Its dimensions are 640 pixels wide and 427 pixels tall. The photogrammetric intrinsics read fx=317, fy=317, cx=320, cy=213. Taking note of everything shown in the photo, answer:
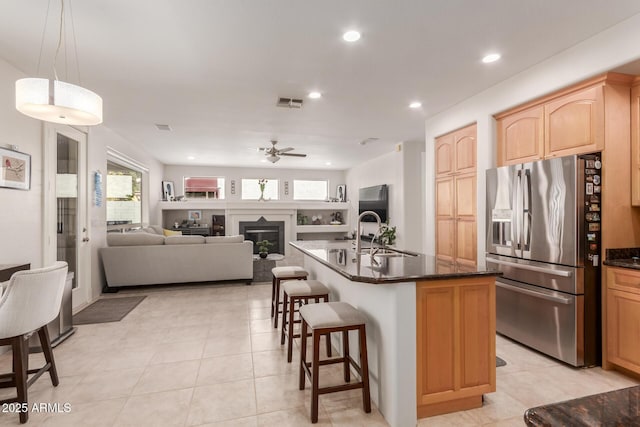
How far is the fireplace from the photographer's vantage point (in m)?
8.79

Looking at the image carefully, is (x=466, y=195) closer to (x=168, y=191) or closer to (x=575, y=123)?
(x=575, y=123)

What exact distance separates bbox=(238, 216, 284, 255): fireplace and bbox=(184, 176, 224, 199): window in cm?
136

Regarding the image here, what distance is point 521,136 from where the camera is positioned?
3121mm

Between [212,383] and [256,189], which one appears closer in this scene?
[212,383]

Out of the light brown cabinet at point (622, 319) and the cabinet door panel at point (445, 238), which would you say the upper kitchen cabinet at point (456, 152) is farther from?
the light brown cabinet at point (622, 319)

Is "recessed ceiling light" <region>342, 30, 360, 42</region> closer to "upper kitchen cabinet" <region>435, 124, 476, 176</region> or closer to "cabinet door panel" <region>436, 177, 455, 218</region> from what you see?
"upper kitchen cabinet" <region>435, 124, 476, 176</region>

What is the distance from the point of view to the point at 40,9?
206cm

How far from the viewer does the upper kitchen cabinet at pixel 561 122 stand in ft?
8.11

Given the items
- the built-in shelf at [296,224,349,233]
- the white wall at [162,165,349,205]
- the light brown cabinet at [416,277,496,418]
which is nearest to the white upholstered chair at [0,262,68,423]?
the light brown cabinet at [416,277,496,418]

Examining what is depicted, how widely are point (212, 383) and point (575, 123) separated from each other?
3559mm

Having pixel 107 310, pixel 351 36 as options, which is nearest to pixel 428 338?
pixel 351 36

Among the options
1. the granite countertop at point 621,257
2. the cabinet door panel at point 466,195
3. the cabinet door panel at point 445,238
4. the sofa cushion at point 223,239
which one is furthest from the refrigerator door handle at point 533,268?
the sofa cushion at point 223,239

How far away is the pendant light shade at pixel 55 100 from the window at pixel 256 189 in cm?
747

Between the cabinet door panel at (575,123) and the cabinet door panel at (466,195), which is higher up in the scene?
the cabinet door panel at (575,123)
